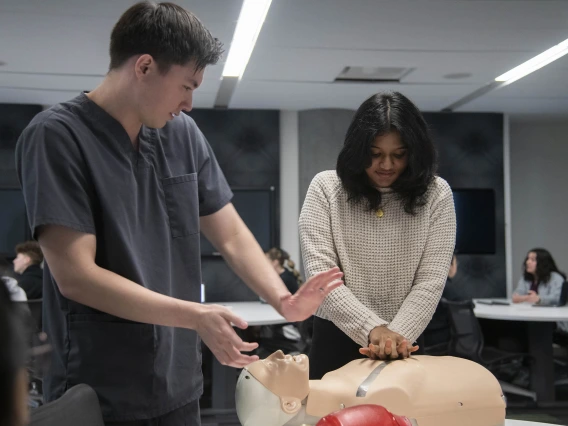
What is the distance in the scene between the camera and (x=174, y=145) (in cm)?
146

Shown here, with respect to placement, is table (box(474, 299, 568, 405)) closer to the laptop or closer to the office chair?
the office chair

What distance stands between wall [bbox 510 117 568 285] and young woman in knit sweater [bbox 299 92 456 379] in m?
8.30

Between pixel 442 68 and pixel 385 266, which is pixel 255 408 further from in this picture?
pixel 442 68

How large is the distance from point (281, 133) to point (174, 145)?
7.30 meters

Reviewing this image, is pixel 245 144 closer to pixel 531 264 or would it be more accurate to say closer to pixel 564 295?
pixel 531 264

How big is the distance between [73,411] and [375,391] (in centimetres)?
57

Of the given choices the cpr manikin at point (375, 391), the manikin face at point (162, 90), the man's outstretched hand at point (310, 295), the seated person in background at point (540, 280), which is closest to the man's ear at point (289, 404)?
the cpr manikin at point (375, 391)

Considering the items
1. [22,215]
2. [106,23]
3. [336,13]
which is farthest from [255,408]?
[22,215]

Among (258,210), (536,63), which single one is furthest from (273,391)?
(258,210)

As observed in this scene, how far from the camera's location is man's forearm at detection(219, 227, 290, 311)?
4.76 feet

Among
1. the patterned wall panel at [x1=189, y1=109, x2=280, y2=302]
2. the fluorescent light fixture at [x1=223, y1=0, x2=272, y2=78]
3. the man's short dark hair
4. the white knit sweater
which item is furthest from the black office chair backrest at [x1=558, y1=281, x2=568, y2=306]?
the man's short dark hair

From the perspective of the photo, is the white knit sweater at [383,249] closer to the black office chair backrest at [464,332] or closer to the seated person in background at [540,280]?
the black office chair backrest at [464,332]

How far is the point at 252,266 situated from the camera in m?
1.51

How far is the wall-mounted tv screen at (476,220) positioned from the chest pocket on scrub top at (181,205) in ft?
25.5
